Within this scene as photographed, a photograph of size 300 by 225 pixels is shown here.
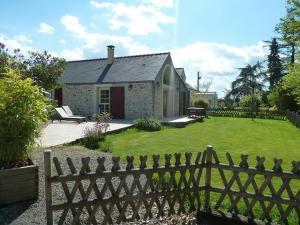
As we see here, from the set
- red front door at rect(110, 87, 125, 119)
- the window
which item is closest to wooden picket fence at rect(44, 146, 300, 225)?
red front door at rect(110, 87, 125, 119)

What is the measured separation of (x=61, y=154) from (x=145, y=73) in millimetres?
14953

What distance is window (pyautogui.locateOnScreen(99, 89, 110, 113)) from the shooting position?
25.5 metres

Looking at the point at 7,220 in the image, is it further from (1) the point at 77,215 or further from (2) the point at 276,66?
(2) the point at 276,66

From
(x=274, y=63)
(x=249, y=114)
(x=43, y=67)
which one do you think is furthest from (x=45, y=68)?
(x=274, y=63)

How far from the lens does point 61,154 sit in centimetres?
983

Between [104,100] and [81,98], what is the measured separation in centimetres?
187

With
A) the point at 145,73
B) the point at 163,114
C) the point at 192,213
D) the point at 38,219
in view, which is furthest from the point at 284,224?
the point at 163,114

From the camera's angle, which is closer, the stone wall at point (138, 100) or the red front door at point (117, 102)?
the stone wall at point (138, 100)

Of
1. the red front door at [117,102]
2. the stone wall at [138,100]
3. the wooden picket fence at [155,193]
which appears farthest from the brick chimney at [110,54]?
the wooden picket fence at [155,193]

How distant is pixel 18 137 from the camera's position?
5699 millimetres

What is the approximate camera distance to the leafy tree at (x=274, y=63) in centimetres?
5335

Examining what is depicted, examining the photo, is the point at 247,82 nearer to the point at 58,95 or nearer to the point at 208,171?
the point at 58,95

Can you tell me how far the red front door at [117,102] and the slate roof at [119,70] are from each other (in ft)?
2.39

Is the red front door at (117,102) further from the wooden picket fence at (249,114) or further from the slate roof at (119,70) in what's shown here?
the wooden picket fence at (249,114)
